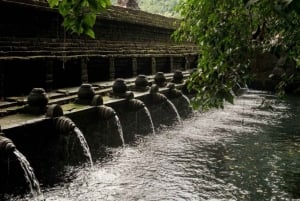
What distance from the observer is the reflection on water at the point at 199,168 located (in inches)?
287

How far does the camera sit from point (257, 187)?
777 cm

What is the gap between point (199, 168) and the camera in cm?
893

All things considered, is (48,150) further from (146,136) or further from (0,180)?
(146,136)

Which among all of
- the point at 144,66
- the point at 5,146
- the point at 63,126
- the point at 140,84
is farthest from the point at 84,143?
the point at 144,66

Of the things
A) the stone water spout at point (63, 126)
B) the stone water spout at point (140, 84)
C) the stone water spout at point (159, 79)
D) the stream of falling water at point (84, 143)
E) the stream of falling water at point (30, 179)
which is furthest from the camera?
the stone water spout at point (159, 79)

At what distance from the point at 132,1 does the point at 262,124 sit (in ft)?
67.9

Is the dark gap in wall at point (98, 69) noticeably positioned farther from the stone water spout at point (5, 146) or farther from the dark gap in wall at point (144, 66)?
the stone water spout at point (5, 146)

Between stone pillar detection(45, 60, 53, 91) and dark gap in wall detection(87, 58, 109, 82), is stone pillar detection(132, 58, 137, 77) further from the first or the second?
stone pillar detection(45, 60, 53, 91)

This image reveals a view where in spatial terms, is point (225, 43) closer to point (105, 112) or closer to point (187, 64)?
point (105, 112)

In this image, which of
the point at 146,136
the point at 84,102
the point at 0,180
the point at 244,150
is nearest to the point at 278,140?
the point at 244,150

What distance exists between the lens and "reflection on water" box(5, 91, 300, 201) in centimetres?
730

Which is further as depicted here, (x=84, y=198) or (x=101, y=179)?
(x=101, y=179)

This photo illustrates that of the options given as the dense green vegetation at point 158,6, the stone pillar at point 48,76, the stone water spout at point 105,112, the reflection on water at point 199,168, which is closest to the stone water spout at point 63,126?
the reflection on water at point 199,168

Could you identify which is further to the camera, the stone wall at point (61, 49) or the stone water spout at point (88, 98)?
the stone wall at point (61, 49)
